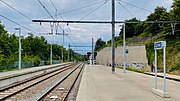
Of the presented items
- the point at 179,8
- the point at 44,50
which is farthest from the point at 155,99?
the point at 44,50

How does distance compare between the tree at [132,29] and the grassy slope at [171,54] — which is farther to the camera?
the tree at [132,29]

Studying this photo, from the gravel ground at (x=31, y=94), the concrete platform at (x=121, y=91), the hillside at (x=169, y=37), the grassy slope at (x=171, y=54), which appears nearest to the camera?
the concrete platform at (x=121, y=91)

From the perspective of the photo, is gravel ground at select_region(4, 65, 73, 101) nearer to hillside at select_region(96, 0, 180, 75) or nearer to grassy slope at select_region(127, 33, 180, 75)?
hillside at select_region(96, 0, 180, 75)

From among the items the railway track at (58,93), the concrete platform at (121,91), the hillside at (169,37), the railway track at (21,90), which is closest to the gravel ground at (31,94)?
the railway track at (21,90)

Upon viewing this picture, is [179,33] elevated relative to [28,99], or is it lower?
elevated

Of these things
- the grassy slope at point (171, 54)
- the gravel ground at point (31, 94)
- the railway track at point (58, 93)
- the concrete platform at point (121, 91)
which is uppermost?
the grassy slope at point (171, 54)

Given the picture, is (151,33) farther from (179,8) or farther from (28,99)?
(28,99)

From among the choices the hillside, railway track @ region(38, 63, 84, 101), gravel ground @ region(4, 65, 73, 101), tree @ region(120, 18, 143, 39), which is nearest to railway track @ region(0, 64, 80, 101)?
gravel ground @ region(4, 65, 73, 101)

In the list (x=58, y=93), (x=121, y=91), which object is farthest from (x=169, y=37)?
(x=121, y=91)

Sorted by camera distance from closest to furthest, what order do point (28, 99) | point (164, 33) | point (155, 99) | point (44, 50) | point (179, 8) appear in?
point (155, 99) < point (28, 99) < point (179, 8) < point (164, 33) < point (44, 50)

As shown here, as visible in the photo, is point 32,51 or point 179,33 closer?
point 179,33

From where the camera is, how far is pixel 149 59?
54500 mm

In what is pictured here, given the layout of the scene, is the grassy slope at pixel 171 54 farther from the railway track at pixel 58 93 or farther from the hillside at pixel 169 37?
the railway track at pixel 58 93

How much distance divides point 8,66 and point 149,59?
2457 cm
